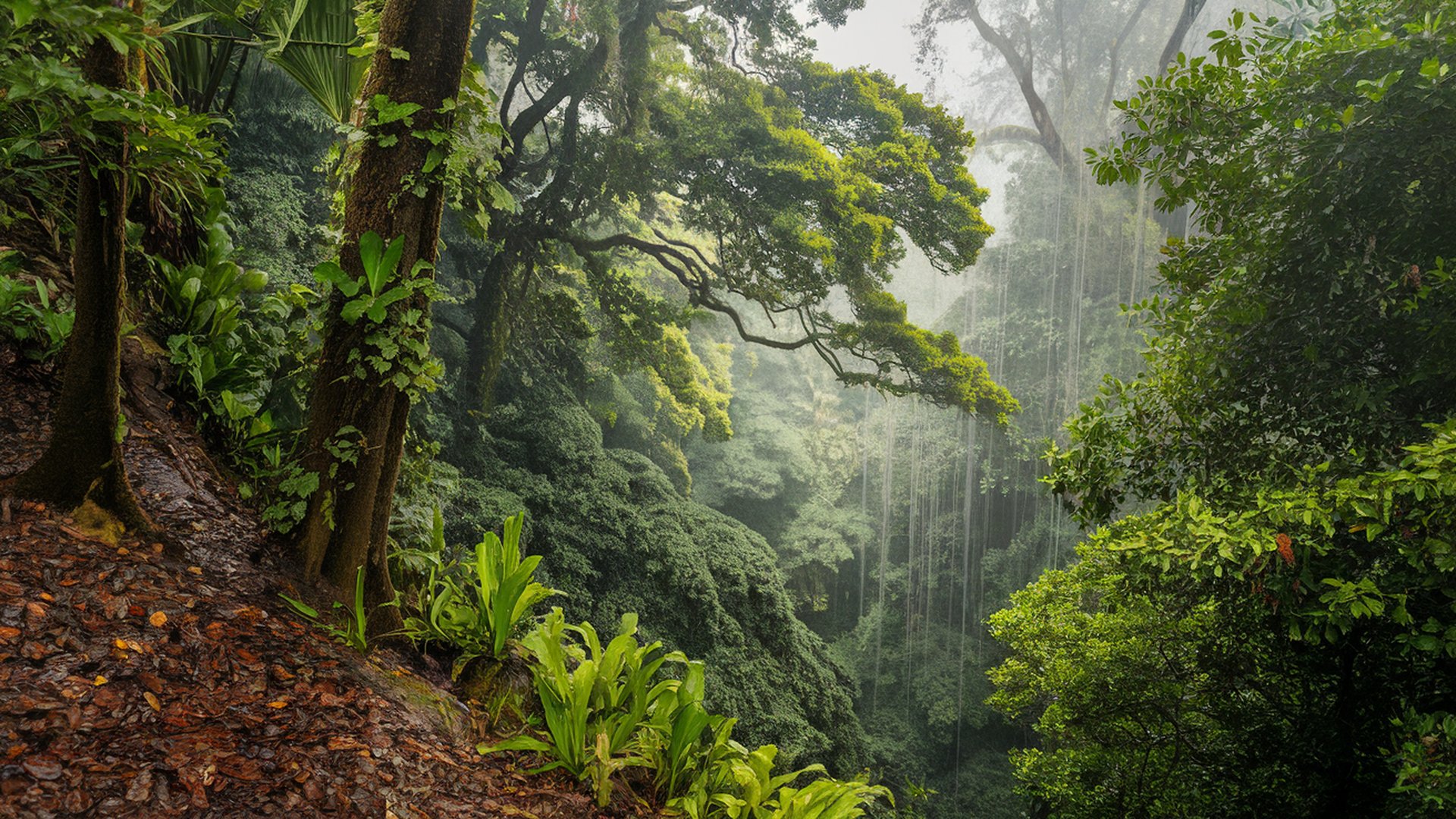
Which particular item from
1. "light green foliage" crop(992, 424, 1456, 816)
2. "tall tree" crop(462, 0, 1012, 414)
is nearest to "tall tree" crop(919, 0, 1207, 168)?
"tall tree" crop(462, 0, 1012, 414)

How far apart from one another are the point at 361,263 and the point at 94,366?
55 cm

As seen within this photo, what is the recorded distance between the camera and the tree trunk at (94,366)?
1.31 metres

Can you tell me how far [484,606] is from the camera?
1906mm

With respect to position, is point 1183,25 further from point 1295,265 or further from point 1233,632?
point 1233,632

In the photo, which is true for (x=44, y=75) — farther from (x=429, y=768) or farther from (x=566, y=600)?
(x=566, y=600)

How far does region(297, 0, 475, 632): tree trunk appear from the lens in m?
1.72

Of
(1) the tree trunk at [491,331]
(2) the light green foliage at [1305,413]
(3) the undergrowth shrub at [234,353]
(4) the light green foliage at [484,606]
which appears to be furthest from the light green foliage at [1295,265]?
(1) the tree trunk at [491,331]

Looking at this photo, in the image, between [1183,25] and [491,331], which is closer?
[491,331]

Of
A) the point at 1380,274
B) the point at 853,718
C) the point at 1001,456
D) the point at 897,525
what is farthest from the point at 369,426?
the point at 897,525

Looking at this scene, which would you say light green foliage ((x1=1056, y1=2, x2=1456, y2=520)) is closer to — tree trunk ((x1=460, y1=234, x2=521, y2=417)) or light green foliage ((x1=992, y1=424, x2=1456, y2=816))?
light green foliage ((x1=992, y1=424, x2=1456, y2=816))

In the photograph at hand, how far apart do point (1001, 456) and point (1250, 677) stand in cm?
996

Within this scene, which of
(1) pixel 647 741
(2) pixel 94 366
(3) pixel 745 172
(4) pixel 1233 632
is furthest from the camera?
(3) pixel 745 172

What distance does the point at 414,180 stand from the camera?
1.73 m

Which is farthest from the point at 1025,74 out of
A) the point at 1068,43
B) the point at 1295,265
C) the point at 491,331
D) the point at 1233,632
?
the point at 1233,632
